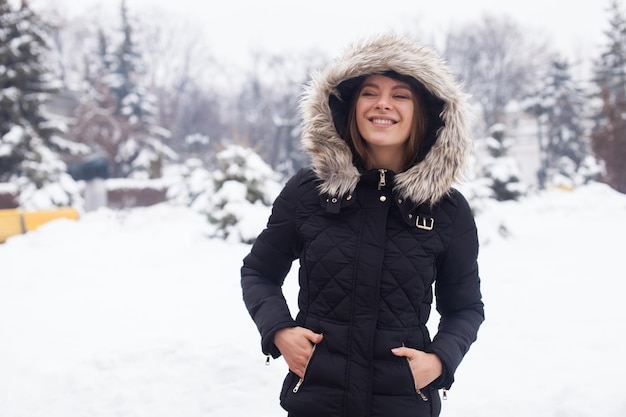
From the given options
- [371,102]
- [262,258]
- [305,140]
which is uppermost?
[371,102]

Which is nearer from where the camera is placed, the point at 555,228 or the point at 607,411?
the point at 607,411

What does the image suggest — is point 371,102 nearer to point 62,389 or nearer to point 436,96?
point 436,96

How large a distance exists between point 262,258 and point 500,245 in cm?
827

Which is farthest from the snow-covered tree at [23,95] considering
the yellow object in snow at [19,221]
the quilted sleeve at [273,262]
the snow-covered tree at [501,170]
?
the quilted sleeve at [273,262]

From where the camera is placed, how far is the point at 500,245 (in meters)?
9.30

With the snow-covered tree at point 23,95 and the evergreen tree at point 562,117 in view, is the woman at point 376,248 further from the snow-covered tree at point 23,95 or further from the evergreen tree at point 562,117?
the evergreen tree at point 562,117

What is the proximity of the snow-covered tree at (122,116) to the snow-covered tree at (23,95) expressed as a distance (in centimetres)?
960

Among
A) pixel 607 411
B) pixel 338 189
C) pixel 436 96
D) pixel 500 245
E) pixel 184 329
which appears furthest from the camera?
pixel 500 245

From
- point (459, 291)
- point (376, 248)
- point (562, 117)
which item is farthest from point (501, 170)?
point (562, 117)

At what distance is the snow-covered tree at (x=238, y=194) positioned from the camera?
9.24 meters

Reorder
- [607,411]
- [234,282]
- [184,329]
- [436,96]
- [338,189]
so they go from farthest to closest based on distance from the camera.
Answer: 1. [234,282]
2. [184,329]
3. [607,411]
4. [436,96]
5. [338,189]

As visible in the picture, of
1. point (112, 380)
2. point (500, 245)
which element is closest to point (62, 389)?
point (112, 380)

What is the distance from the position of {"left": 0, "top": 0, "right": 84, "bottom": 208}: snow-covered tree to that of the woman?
739 inches

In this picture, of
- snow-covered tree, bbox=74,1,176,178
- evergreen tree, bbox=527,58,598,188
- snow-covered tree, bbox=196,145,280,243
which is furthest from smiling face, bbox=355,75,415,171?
evergreen tree, bbox=527,58,598,188
